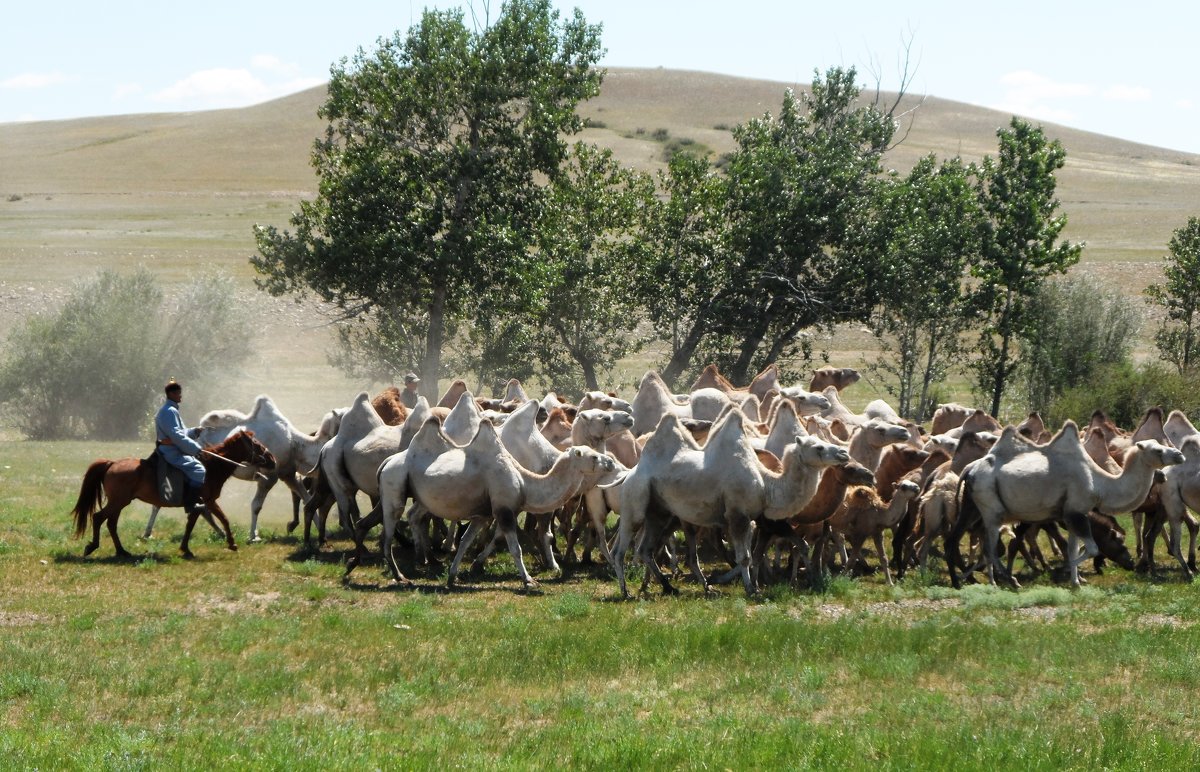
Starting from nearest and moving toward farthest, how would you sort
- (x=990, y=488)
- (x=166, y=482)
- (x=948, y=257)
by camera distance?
(x=990, y=488)
(x=166, y=482)
(x=948, y=257)

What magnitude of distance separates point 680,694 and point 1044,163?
28.7 meters

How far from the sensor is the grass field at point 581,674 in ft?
29.8

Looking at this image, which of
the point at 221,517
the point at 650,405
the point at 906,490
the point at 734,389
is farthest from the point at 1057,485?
the point at 221,517

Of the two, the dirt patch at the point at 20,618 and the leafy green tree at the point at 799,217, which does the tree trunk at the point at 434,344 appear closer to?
the leafy green tree at the point at 799,217

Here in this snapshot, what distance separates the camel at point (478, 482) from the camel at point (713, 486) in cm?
79

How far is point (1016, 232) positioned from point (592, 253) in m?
11.4

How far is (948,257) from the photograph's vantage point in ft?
116

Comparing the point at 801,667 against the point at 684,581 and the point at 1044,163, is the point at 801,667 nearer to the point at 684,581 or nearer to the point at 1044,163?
the point at 684,581

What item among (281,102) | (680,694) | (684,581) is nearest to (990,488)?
(684,581)

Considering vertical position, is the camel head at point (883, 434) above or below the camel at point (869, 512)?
above

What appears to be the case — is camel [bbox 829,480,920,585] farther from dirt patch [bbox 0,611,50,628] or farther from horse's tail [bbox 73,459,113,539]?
horse's tail [bbox 73,459,113,539]

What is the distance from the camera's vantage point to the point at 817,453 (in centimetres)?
1427

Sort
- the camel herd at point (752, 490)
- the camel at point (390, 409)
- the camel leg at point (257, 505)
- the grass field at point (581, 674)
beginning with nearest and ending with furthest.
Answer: the grass field at point (581, 674)
the camel herd at point (752, 490)
the camel leg at point (257, 505)
the camel at point (390, 409)

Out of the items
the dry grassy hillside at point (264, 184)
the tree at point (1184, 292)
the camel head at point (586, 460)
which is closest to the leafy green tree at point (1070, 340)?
the tree at point (1184, 292)
